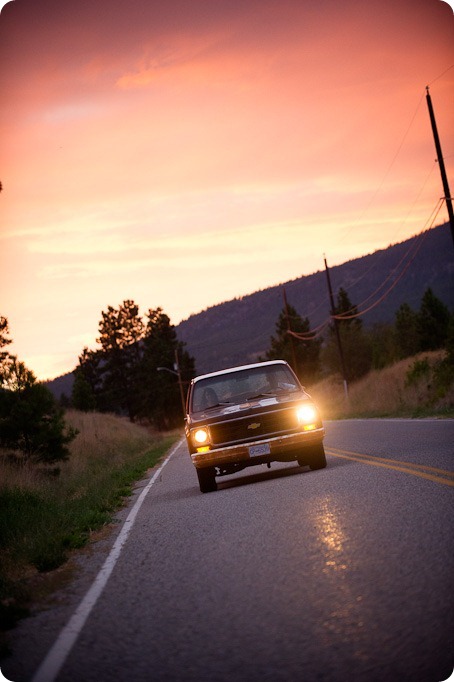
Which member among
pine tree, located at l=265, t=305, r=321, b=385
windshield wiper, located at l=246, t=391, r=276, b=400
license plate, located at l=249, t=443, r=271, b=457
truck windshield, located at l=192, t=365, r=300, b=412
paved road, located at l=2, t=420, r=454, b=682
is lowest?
paved road, located at l=2, t=420, r=454, b=682

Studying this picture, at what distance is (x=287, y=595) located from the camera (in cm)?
548

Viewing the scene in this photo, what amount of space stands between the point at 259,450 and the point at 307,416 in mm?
988

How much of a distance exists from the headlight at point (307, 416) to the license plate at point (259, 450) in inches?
27.9

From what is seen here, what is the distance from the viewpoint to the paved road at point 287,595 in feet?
13.8

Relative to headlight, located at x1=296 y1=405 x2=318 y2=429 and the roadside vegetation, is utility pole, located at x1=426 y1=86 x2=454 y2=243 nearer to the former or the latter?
the roadside vegetation

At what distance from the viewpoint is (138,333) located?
115m

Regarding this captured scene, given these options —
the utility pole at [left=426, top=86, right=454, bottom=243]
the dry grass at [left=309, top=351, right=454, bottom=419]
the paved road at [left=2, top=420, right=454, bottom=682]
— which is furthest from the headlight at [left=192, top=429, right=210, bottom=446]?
the utility pole at [left=426, top=86, right=454, bottom=243]

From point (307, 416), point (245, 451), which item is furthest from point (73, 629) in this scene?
point (307, 416)

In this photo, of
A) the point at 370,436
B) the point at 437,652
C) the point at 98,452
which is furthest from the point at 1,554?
the point at 98,452

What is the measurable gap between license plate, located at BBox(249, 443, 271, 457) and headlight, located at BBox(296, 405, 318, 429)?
0.71 meters

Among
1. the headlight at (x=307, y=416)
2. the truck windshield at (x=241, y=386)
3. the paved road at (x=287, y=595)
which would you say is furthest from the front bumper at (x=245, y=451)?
the paved road at (x=287, y=595)

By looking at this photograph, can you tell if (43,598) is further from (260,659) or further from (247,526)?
(260,659)

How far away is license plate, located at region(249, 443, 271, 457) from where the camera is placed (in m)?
12.6

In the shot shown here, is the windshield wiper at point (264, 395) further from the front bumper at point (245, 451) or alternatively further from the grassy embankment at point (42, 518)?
the grassy embankment at point (42, 518)
